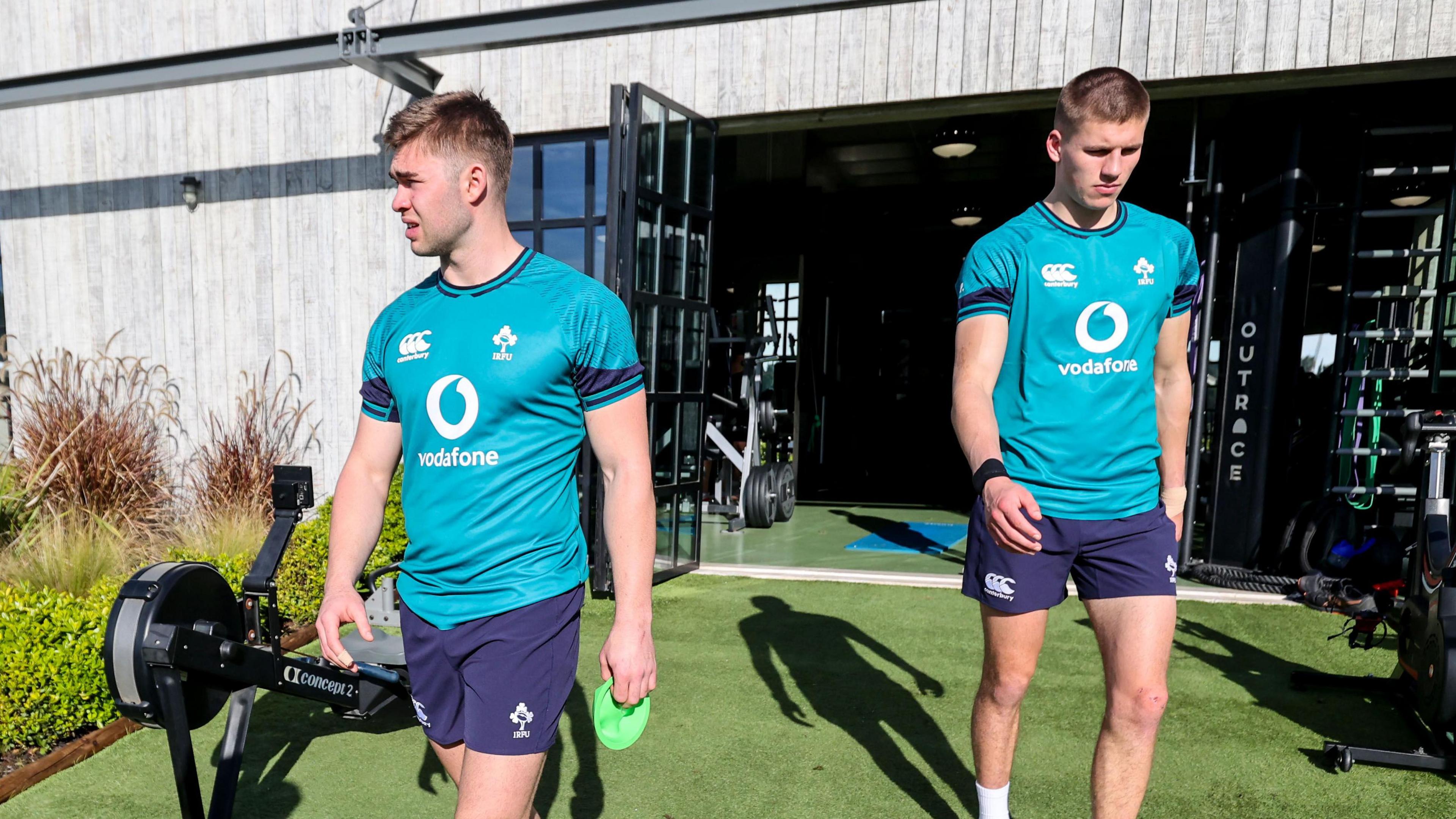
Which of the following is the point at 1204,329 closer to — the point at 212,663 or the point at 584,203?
the point at 584,203

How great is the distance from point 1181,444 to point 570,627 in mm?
1465

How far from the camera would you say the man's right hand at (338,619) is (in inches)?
55.8

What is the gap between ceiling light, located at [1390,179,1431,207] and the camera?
5.38 metres

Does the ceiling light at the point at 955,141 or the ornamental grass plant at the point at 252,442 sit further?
the ceiling light at the point at 955,141

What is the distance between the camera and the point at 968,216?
10.0 meters

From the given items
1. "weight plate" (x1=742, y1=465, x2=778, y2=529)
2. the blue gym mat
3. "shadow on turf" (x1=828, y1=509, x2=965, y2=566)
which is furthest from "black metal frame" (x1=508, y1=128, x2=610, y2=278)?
"shadow on turf" (x1=828, y1=509, x2=965, y2=566)

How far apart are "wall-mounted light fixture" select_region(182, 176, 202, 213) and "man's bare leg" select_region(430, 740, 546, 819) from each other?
632 cm

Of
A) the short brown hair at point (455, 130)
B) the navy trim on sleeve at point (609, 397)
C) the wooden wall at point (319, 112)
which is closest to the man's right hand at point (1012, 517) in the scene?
the navy trim on sleeve at point (609, 397)

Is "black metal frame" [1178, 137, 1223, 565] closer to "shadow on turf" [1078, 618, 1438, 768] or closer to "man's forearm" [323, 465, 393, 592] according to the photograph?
"shadow on turf" [1078, 618, 1438, 768]

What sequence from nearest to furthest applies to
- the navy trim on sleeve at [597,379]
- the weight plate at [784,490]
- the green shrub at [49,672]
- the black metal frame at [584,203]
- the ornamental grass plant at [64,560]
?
the navy trim on sleeve at [597,379] < the green shrub at [49,672] < the ornamental grass plant at [64,560] < the black metal frame at [584,203] < the weight plate at [784,490]

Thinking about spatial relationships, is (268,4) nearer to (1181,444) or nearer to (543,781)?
(543,781)

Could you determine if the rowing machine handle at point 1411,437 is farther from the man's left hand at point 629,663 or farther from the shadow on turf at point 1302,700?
the man's left hand at point 629,663

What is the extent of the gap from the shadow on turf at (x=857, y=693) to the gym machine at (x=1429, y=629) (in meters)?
1.23

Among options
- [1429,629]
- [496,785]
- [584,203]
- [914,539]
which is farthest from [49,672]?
[914,539]
